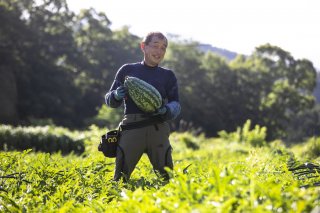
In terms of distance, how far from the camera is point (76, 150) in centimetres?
1589

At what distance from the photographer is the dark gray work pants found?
15.6ft

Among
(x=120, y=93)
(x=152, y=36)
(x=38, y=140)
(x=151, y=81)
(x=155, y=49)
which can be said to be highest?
(x=152, y=36)

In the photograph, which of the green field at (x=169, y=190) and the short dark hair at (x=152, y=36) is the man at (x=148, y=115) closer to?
the short dark hair at (x=152, y=36)

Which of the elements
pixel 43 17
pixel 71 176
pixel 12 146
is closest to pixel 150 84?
pixel 71 176

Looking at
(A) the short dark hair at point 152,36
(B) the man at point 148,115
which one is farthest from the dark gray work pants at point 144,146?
(A) the short dark hair at point 152,36

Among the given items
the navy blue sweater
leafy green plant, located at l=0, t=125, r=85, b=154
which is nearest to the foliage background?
leafy green plant, located at l=0, t=125, r=85, b=154

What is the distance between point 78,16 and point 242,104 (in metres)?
27.7

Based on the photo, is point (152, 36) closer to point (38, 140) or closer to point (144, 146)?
point (144, 146)

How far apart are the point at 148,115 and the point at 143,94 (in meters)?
0.37

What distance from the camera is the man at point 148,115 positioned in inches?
187

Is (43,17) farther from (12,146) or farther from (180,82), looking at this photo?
(12,146)

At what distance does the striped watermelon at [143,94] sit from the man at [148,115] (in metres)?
0.09

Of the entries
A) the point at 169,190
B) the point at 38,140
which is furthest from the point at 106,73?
the point at 169,190

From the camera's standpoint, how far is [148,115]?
488cm
